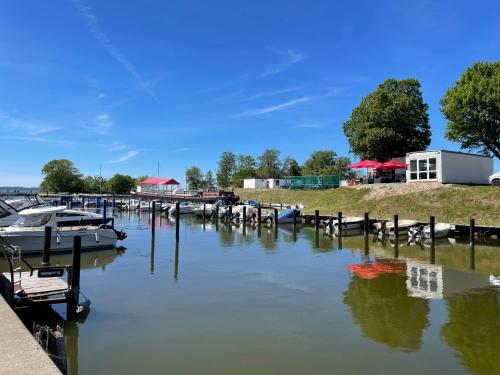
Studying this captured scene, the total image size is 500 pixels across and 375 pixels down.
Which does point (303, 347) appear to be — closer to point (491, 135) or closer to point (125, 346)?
point (125, 346)

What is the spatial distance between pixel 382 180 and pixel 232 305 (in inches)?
1513

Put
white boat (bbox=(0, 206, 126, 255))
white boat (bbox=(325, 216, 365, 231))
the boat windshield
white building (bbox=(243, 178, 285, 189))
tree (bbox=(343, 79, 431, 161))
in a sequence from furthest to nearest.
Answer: white building (bbox=(243, 178, 285, 189)) < tree (bbox=(343, 79, 431, 161)) < white boat (bbox=(325, 216, 365, 231)) < the boat windshield < white boat (bbox=(0, 206, 126, 255))

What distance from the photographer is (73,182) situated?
12650cm

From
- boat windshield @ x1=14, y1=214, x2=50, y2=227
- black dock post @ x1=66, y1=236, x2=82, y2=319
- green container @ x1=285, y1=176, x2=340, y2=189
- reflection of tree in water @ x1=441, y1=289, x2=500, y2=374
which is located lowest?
reflection of tree in water @ x1=441, y1=289, x2=500, y2=374

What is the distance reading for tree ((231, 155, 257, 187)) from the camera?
300 ft

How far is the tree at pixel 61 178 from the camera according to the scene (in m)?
125

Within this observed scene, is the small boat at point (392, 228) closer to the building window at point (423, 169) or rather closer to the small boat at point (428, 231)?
the small boat at point (428, 231)

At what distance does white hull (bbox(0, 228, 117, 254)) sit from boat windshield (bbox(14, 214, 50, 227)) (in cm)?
88

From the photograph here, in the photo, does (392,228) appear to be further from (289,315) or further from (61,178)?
(61,178)

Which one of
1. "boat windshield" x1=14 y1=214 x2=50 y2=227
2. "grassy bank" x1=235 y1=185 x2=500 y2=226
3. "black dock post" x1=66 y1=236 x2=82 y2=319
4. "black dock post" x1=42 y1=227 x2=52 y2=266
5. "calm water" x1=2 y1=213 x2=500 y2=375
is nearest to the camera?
"calm water" x1=2 y1=213 x2=500 y2=375

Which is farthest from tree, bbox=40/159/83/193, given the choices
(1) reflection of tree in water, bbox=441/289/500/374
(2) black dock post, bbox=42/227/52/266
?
(1) reflection of tree in water, bbox=441/289/500/374

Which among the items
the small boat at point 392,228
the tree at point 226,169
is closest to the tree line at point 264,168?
the tree at point 226,169

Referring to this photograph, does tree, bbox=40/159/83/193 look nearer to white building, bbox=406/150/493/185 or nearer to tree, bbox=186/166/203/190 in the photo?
tree, bbox=186/166/203/190

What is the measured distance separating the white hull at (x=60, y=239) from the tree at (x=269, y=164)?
255ft
